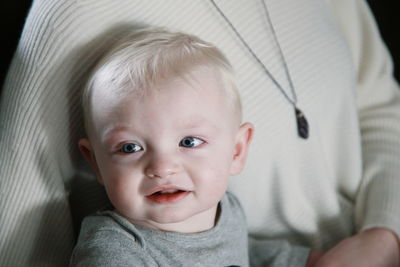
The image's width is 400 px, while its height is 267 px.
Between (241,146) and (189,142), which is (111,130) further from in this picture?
(241,146)

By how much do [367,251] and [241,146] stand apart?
0.34 meters

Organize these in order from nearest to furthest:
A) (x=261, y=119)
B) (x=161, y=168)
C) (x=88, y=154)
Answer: (x=161, y=168)
(x=88, y=154)
(x=261, y=119)

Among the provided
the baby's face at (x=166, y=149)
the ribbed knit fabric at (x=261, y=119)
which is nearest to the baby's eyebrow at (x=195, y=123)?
the baby's face at (x=166, y=149)

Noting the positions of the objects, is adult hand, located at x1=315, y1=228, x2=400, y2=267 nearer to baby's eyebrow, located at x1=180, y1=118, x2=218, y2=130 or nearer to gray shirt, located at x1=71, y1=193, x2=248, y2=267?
gray shirt, located at x1=71, y1=193, x2=248, y2=267

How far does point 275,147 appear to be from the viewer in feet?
3.33

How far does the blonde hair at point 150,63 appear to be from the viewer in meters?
0.77

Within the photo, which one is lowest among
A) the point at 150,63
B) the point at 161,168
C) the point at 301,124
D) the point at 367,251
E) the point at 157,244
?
the point at 367,251

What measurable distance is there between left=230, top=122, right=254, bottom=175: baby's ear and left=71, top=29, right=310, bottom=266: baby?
4cm

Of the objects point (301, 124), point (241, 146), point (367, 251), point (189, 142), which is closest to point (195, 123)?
point (189, 142)

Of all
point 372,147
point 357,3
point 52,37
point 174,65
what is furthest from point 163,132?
point 357,3

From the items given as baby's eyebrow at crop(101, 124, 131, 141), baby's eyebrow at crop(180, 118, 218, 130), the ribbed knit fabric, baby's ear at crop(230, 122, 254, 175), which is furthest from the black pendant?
baby's eyebrow at crop(101, 124, 131, 141)

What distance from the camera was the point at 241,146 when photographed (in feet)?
2.98

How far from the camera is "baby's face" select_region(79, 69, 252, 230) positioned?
2.48ft

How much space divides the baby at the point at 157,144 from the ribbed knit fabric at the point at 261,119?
0.06 meters
